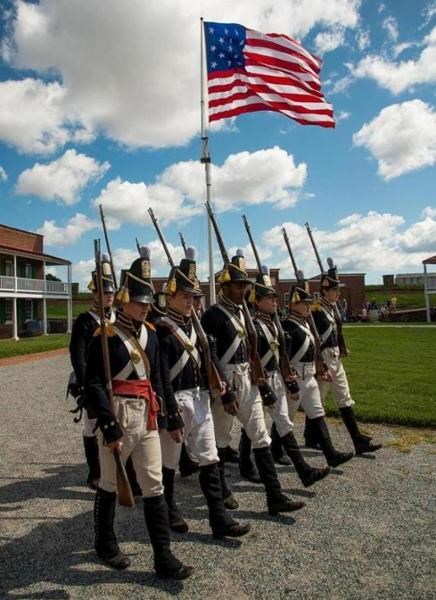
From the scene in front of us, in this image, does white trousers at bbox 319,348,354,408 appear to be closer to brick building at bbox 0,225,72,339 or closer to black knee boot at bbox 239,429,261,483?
black knee boot at bbox 239,429,261,483

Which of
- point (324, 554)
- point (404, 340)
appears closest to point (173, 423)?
point (324, 554)

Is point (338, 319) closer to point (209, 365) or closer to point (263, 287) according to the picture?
point (263, 287)

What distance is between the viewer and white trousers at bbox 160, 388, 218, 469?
432cm

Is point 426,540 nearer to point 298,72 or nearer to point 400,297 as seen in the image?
point 298,72

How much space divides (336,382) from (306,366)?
68 centimetres

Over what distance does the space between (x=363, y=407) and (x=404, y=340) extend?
15207 millimetres

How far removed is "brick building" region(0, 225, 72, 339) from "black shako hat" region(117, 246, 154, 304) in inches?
1112

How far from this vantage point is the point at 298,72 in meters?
11.5

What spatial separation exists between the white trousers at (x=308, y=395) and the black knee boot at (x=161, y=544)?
2.50 meters

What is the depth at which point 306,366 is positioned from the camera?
603 cm

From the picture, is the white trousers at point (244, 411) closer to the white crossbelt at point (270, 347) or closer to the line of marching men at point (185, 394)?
the line of marching men at point (185, 394)

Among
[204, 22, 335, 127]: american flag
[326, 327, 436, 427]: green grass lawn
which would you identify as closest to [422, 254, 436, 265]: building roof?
[326, 327, 436, 427]: green grass lawn

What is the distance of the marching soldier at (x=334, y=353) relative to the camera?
20.8 ft

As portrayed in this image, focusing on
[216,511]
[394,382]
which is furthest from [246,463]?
[394,382]
